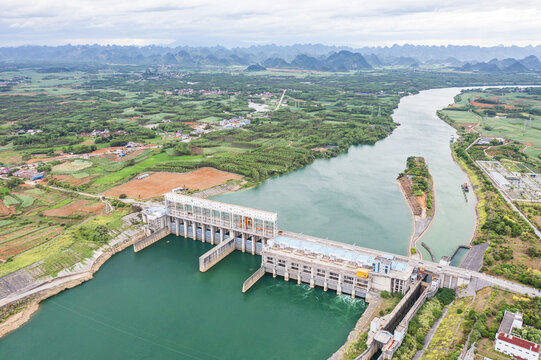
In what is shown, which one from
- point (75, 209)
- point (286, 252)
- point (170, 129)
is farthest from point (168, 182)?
point (170, 129)

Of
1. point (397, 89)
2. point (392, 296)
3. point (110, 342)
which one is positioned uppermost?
point (397, 89)

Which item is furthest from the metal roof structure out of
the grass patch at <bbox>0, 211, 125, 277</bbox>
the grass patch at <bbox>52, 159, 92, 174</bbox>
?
the grass patch at <bbox>52, 159, 92, 174</bbox>

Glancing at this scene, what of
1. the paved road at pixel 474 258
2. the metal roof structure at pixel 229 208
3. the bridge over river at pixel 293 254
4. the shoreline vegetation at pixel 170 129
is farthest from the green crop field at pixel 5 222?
the paved road at pixel 474 258

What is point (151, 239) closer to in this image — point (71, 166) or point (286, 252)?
point (286, 252)

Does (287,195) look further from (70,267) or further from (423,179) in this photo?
(70,267)

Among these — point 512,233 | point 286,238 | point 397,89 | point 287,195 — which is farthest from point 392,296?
point 397,89

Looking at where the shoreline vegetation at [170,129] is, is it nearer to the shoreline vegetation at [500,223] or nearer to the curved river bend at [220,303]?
the curved river bend at [220,303]
